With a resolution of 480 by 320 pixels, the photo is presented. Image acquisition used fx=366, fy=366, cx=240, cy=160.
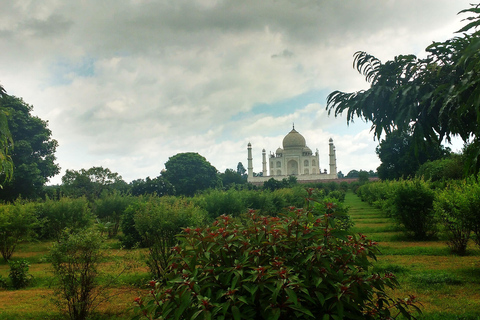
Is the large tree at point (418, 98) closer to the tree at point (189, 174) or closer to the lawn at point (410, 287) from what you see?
the lawn at point (410, 287)

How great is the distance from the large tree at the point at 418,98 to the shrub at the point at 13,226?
1003cm

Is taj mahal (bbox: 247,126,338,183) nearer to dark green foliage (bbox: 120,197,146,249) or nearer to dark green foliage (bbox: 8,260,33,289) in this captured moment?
dark green foliage (bbox: 120,197,146,249)

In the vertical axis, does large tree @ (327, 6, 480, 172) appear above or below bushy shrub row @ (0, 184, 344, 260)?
above

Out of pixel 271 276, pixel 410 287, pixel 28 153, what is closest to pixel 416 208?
pixel 410 287

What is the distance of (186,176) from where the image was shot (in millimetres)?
43250

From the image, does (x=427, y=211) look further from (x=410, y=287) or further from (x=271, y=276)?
(x=271, y=276)

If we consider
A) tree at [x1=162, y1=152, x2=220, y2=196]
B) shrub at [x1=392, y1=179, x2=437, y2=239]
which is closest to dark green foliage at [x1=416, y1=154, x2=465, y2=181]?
shrub at [x1=392, y1=179, x2=437, y2=239]

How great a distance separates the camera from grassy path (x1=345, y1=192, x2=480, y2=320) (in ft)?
15.9

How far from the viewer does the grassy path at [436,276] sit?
15.9ft

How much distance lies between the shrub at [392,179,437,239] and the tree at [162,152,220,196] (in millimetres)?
31838

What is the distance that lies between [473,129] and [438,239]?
8519 mm

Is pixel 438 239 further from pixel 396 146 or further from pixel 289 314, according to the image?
pixel 396 146

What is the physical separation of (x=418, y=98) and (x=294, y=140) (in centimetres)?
6474

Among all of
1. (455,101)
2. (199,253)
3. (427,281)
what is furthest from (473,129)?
(427,281)
